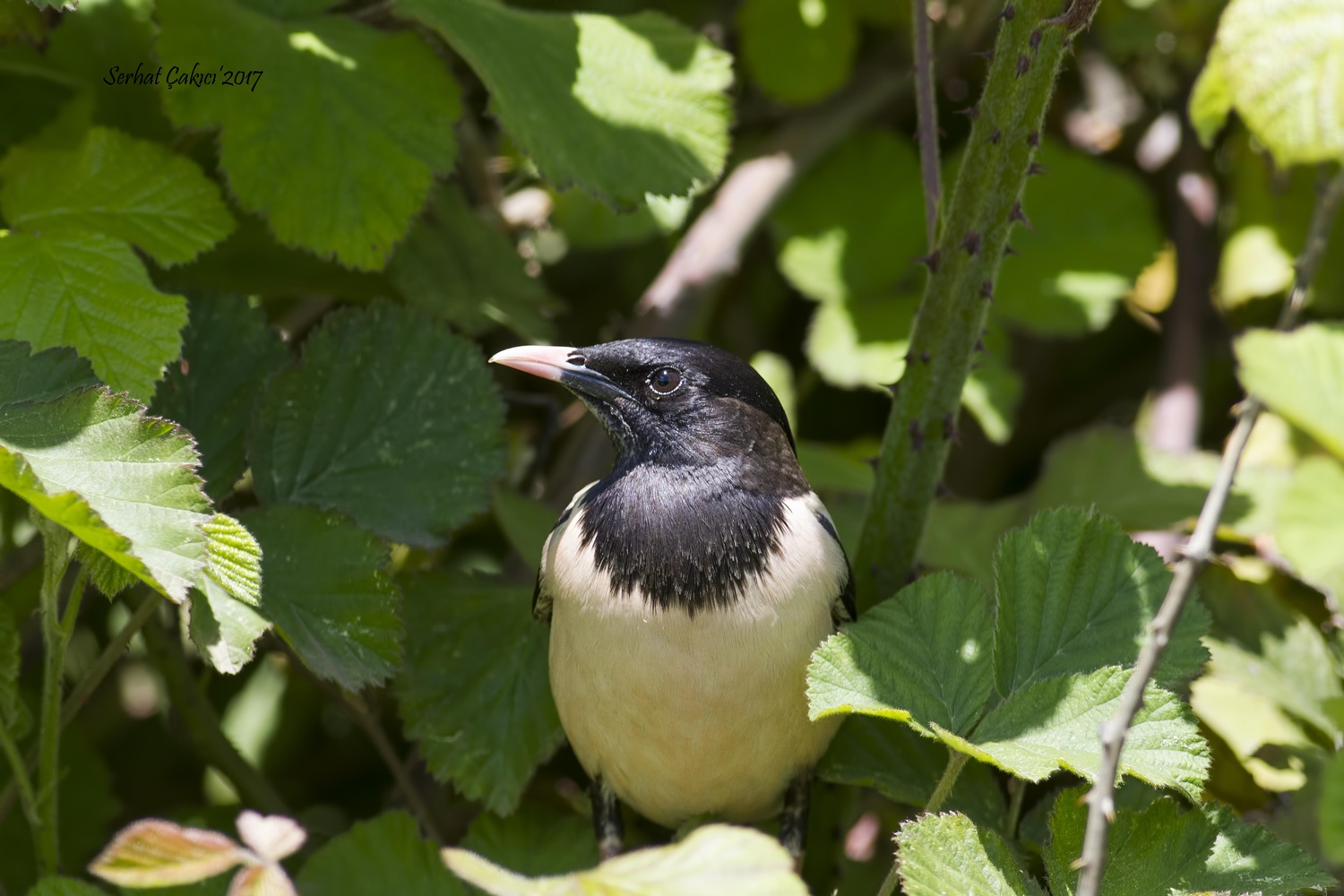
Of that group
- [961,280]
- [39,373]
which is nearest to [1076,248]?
[961,280]

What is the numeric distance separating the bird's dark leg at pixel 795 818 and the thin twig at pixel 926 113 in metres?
1.05

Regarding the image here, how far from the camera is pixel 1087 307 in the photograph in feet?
11.2

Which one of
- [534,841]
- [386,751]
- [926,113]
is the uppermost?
[926,113]

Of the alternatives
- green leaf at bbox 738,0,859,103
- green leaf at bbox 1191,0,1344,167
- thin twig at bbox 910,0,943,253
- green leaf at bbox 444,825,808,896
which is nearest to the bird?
thin twig at bbox 910,0,943,253

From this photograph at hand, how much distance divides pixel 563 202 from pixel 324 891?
1.91m

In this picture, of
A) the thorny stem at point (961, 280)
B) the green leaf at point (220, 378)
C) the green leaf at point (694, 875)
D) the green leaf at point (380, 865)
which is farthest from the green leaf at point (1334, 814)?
the green leaf at point (220, 378)

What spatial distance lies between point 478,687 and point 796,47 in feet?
6.42

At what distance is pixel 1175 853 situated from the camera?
2074 millimetres

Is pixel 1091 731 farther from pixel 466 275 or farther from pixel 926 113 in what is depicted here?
pixel 466 275

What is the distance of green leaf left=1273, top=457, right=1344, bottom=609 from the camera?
2.04m

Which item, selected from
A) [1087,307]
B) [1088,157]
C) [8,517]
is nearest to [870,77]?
[1088,157]

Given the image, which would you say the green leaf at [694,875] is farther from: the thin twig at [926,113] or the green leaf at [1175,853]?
the thin twig at [926,113]

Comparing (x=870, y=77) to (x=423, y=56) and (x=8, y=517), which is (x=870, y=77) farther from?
(x=8, y=517)

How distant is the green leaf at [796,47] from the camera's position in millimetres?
3584
